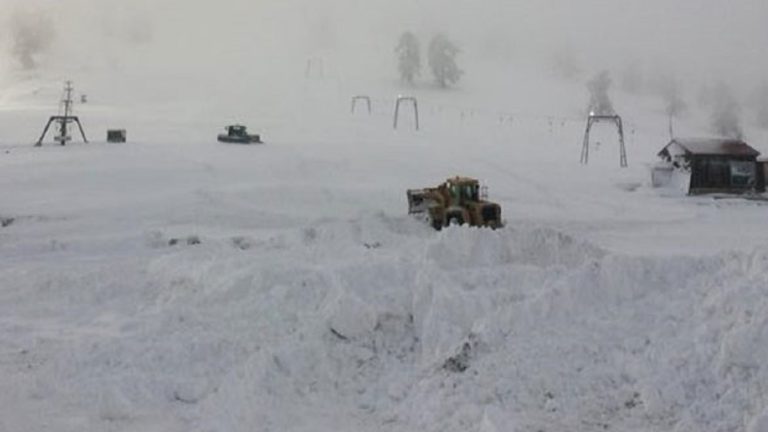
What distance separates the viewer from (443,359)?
12125 mm

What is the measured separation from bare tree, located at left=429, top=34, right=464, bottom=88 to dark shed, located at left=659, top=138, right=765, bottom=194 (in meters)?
59.2

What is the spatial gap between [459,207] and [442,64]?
7623 cm

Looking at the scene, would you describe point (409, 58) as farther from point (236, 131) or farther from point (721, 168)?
point (721, 168)

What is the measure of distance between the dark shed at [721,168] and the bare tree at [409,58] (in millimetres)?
59618

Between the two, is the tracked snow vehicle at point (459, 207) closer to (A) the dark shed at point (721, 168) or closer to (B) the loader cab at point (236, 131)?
(A) the dark shed at point (721, 168)

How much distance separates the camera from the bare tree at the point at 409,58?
3915 inches

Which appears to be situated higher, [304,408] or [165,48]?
[165,48]

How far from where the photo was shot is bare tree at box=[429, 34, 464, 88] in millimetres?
100000

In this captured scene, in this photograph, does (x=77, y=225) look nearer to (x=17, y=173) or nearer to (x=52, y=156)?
(x=17, y=173)

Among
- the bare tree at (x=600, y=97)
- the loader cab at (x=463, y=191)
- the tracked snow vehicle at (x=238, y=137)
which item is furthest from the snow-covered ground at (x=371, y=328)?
the bare tree at (x=600, y=97)

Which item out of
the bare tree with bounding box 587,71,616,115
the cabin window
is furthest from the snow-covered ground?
the bare tree with bounding box 587,71,616,115

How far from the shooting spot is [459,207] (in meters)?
26.2

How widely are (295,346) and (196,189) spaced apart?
76.6ft

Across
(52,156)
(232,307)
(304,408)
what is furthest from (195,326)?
(52,156)
